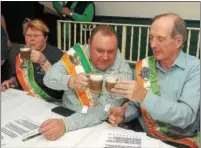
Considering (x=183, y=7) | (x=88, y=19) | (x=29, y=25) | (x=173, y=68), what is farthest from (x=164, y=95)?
(x=88, y=19)

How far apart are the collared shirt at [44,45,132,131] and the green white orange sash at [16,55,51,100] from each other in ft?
0.97

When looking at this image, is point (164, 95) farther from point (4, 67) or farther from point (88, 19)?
point (88, 19)

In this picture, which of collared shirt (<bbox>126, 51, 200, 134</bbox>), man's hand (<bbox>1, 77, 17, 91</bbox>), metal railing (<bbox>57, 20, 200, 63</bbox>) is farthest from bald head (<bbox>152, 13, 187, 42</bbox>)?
metal railing (<bbox>57, 20, 200, 63</bbox>)

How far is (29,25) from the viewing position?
2482 mm

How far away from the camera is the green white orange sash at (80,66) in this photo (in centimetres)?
192

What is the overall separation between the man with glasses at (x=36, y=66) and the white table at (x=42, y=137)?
26 cm

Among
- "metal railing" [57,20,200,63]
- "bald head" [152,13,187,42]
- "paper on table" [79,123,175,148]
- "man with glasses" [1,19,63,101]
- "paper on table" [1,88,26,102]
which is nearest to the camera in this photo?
"paper on table" [79,123,175,148]

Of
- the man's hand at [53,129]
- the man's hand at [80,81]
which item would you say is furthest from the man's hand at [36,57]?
the man's hand at [53,129]

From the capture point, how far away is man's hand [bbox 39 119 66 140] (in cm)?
148

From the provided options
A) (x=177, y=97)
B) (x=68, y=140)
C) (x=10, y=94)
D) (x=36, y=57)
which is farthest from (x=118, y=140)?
(x=10, y=94)

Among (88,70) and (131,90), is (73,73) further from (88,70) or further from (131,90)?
(131,90)

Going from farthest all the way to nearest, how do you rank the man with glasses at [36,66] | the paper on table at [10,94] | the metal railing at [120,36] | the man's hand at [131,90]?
the metal railing at [120,36]
the man with glasses at [36,66]
the paper on table at [10,94]
the man's hand at [131,90]

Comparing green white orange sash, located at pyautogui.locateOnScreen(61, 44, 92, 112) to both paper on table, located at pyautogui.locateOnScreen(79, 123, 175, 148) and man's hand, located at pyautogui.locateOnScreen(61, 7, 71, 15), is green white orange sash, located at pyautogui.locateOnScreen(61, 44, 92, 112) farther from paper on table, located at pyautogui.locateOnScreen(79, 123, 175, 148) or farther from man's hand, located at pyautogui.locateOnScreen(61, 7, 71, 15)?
man's hand, located at pyautogui.locateOnScreen(61, 7, 71, 15)

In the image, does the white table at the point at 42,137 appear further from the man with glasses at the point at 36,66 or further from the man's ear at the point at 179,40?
the man's ear at the point at 179,40
